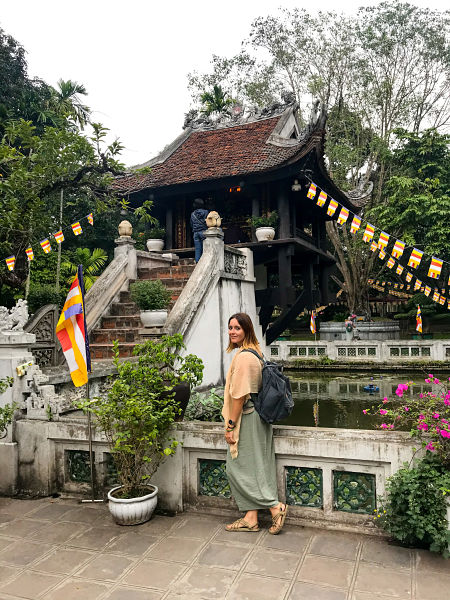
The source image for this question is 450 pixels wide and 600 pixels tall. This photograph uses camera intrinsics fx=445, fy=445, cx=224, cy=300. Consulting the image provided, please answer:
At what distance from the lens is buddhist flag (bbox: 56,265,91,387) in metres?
4.16

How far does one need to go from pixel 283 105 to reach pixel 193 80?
13.9 m

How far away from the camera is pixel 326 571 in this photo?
2.88 meters

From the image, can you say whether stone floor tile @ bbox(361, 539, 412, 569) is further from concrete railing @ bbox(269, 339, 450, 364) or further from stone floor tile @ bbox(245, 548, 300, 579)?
concrete railing @ bbox(269, 339, 450, 364)

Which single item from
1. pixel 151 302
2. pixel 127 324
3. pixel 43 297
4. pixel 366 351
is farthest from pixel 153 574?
pixel 366 351

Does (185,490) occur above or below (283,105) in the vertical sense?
below

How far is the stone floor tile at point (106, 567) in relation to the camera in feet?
9.48

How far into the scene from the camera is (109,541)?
3371 mm

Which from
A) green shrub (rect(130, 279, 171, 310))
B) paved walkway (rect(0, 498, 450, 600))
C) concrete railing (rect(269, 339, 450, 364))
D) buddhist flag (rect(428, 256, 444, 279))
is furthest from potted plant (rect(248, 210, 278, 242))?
paved walkway (rect(0, 498, 450, 600))

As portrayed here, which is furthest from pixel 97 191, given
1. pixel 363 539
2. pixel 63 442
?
pixel 363 539

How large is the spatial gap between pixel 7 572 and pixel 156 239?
10432 millimetres

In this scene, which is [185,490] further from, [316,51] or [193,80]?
[193,80]

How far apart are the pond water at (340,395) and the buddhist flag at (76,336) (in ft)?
19.2

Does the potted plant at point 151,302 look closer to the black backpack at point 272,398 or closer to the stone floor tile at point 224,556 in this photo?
the black backpack at point 272,398

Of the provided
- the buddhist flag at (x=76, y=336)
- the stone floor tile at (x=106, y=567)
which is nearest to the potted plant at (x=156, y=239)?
the buddhist flag at (x=76, y=336)
